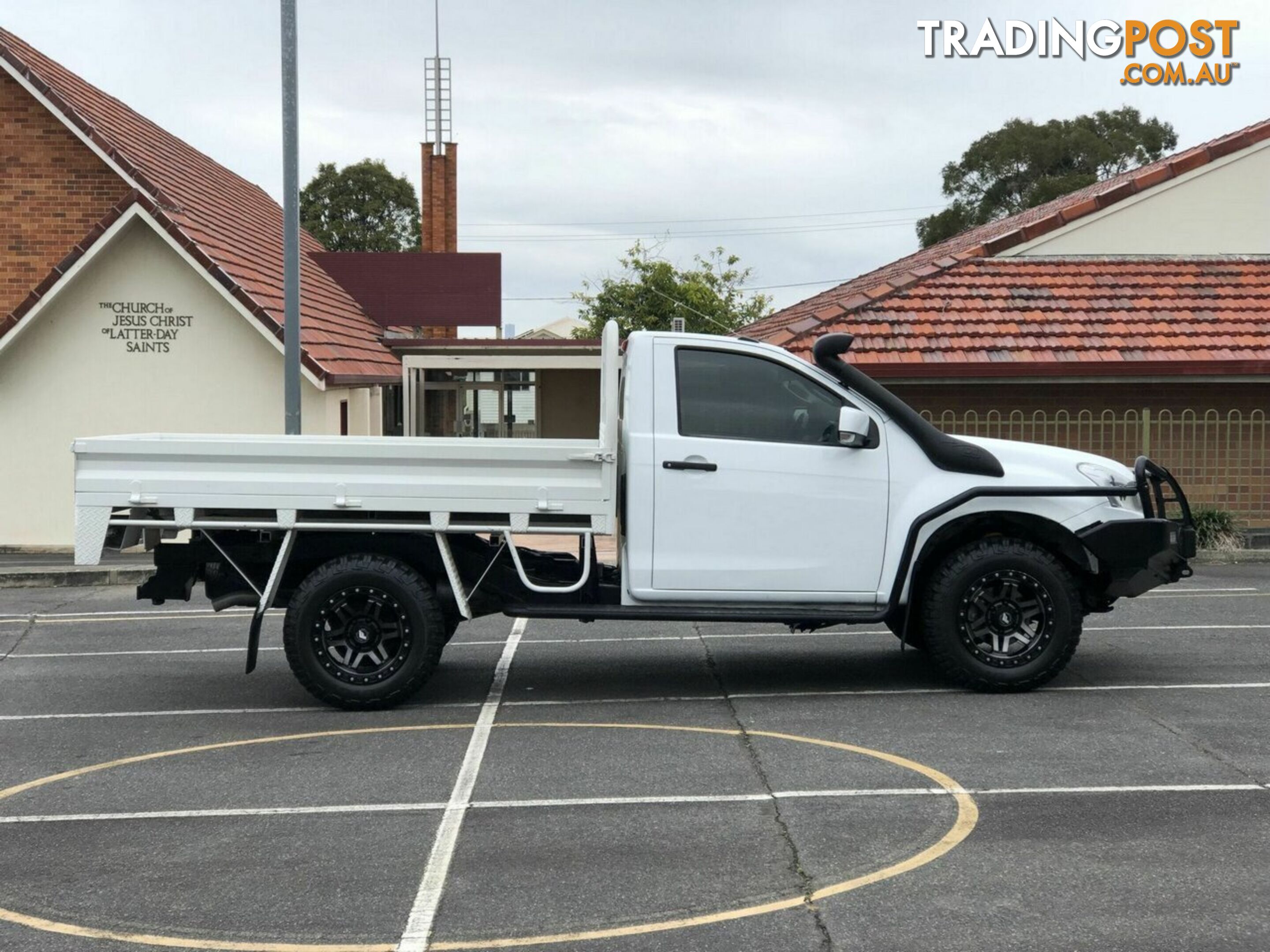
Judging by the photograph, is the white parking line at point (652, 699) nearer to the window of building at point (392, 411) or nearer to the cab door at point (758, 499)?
the cab door at point (758, 499)

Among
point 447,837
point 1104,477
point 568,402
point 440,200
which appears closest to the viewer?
point 447,837

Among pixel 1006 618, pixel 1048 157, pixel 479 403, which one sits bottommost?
pixel 1006 618

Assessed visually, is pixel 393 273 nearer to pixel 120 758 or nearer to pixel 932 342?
pixel 932 342

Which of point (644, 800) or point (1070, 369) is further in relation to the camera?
point (1070, 369)

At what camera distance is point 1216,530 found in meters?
17.1

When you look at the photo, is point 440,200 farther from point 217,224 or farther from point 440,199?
point 217,224

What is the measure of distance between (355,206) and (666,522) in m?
58.3

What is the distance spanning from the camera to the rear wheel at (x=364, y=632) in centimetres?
846

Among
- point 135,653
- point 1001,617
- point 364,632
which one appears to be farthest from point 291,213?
point 1001,617

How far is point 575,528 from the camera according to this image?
843 centimetres

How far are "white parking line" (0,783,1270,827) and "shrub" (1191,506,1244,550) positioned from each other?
1084cm

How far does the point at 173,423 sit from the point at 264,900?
14.2 m

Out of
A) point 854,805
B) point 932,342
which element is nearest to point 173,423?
point 932,342

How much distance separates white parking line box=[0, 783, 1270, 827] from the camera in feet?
21.3
